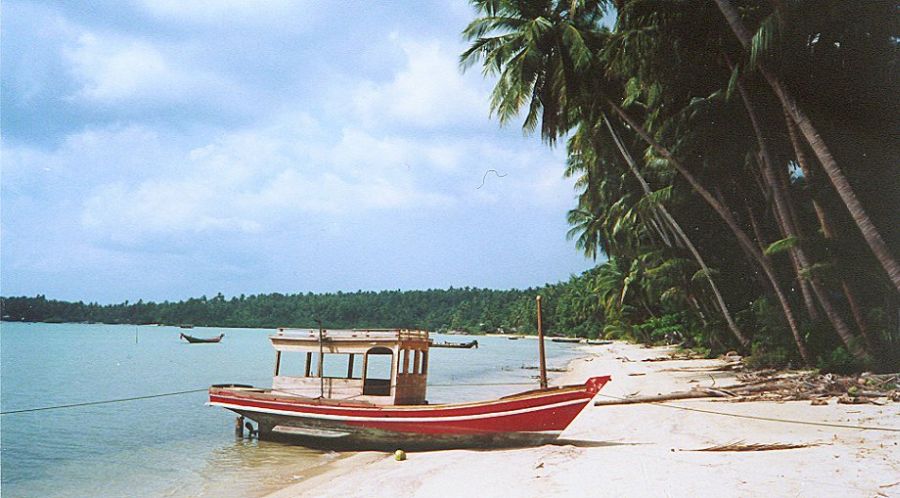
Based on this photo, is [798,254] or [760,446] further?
[798,254]

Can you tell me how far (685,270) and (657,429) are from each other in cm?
1521

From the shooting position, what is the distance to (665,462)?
7309mm

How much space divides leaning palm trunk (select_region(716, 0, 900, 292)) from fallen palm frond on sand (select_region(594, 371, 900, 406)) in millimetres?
2103

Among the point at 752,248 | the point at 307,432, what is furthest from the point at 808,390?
the point at 307,432

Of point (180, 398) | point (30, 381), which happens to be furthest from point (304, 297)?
point (180, 398)

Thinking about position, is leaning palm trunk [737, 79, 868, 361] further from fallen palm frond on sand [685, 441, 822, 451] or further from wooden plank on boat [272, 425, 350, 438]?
wooden plank on boat [272, 425, 350, 438]

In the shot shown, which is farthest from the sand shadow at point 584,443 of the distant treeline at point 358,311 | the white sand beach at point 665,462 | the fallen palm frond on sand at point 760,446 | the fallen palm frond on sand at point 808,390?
the distant treeline at point 358,311

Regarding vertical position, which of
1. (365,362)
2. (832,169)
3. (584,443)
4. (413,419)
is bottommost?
(584,443)

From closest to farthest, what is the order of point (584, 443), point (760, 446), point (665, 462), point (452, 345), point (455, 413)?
1. point (665, 462)
2. point (760, 446)
3. point (584, 443)
4. point (455, 413)
5. point (452, 345)

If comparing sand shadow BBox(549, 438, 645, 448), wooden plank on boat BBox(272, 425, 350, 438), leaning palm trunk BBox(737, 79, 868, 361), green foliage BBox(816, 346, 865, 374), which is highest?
leaning palm trunk BBox(737, 79, 868, 361)

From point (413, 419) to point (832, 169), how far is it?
30.0 feet

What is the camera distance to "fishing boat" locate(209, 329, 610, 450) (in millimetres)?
9516

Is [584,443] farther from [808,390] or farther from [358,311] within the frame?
[358,311]

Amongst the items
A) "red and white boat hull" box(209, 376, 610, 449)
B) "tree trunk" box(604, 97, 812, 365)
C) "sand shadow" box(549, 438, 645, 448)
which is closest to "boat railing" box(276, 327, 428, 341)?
"red and white boat hull" box(209, 376, 610, 449)
